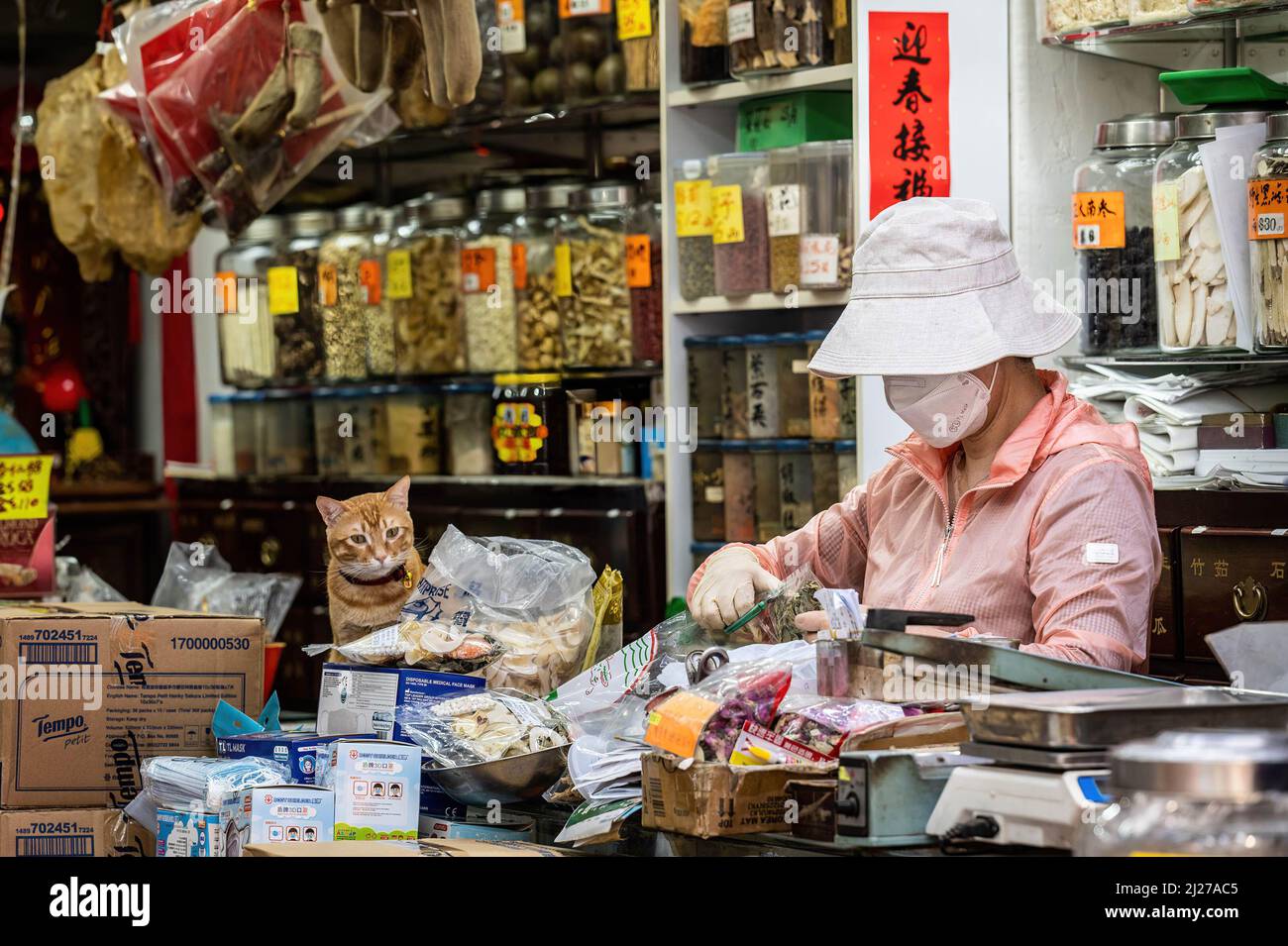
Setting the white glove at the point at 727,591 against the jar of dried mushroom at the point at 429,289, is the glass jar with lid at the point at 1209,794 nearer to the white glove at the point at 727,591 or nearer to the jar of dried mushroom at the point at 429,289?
the white glove at the point at 727,591

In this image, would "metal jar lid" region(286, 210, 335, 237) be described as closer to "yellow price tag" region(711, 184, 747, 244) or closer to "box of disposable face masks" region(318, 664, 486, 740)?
"yellow price tag" region(711, 184, 747, 244)

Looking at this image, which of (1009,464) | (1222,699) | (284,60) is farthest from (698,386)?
(1222,699)

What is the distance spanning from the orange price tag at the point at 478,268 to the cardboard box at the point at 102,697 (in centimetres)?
255

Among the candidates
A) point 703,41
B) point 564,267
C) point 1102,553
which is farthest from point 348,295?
point 1102,553

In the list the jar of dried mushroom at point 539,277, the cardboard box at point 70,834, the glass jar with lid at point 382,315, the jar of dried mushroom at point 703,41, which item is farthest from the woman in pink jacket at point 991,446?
the glass jar with lid at point 382,315

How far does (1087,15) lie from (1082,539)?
5.43 feet

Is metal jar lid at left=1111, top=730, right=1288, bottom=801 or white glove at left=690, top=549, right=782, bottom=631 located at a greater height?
metal jar lid at left=1111, top=730, right=1288, bottom=801

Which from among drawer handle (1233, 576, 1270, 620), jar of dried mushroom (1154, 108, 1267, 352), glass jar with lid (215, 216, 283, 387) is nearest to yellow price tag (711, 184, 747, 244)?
→ jar of dried mushroom (1154, 108, 1267, 352)

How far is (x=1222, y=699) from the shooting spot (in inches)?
54.7

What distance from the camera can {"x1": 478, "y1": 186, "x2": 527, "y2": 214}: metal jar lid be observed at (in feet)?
15.5

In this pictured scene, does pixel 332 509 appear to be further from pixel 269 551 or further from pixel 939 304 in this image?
pixel 269 551

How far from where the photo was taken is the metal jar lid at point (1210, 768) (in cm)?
101

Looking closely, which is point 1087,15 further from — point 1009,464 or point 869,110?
point 1009,464

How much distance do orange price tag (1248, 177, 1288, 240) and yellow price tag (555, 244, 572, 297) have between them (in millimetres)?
2035
